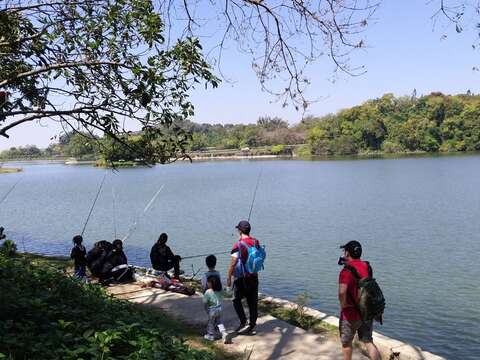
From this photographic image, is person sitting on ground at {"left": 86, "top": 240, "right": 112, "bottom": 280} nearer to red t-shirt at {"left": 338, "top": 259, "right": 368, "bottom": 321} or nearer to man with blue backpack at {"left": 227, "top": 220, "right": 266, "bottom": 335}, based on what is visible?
man with blue backpack at {"left": 227, "top": 220, "right": 266, "bottom": 335}

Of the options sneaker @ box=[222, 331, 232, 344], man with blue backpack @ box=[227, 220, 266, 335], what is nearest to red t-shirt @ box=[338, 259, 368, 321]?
man with blue backpack @ box=[227, 220, 266, 335]

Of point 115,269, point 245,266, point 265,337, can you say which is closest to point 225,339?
point 265,337

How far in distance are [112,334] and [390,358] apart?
332 centimetres

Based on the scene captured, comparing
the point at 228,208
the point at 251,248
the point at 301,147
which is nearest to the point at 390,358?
the point at 251,248

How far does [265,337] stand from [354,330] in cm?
154

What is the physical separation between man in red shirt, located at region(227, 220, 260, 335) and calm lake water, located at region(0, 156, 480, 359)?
3.84 metres

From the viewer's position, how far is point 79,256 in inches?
357

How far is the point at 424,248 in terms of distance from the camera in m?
16.4

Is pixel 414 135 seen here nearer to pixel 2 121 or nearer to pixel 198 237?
pixel 198 237

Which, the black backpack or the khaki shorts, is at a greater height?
the black backpack

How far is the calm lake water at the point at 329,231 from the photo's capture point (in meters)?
10.6

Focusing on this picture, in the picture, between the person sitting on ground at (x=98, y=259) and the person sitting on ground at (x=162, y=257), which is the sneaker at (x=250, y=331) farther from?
the person sitting on ground at (x=98, y=259)

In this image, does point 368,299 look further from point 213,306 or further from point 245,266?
point 213,306

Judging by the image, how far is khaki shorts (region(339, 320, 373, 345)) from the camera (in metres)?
5.00
